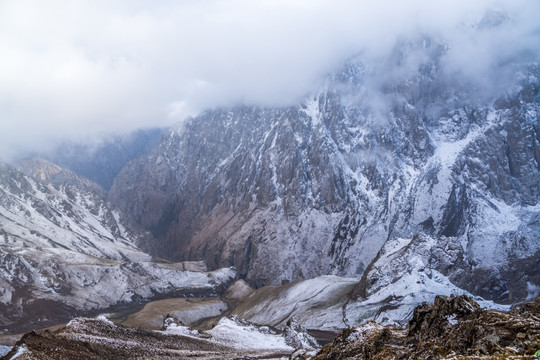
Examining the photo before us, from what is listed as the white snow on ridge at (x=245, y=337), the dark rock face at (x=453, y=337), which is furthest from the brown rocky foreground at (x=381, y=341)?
the white snow on ridge at (x=245, y=337)

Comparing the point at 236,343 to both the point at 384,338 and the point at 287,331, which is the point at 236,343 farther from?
the point at 384,338

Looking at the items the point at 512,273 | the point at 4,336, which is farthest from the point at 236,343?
the point at 512,273

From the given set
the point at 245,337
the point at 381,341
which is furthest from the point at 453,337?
the point at 245,337

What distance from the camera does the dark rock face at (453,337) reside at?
25594 mm

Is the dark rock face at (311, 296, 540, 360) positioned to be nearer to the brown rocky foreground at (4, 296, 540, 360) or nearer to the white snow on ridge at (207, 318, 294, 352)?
the brown rocky foreground at (4, 296, 540, 360)

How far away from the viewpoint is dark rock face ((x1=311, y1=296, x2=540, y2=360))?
84.0 ft

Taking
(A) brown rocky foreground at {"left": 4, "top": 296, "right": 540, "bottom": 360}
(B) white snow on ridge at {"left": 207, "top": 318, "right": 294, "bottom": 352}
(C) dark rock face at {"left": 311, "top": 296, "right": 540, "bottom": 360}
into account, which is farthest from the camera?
(B) white snow on ridge at {"left": 207, "top": 318, "right": 294, "bottom": 352}

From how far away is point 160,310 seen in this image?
184500mm

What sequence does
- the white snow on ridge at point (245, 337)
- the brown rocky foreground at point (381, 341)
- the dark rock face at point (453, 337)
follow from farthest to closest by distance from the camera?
1. the white snow on ridge at point (245, 337)
2. the brown rocky foreground at point (381, 341)
3. the dark rock face at point (453, 337)

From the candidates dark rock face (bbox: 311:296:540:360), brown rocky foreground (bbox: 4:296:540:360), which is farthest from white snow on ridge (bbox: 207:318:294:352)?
dark rock face (bbox: 311:296:540:360)

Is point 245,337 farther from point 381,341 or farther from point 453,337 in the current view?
point 453,337

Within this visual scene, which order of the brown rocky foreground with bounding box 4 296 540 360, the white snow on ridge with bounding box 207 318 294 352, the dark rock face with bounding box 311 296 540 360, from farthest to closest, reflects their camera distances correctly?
the white snow on ridge with bounding box 207 318 294 352 < the brown rocky foreground with bounding box 4 296 540 360 < the dark rock face with bounding box 311 296 540 360

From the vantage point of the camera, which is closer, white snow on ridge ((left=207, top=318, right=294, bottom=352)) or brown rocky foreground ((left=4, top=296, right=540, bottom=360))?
brown rocky foreground ((left=4, top=296, right=540, bottom=360))

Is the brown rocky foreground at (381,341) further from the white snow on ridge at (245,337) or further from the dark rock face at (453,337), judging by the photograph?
the white snow on ridge at (245,337)
